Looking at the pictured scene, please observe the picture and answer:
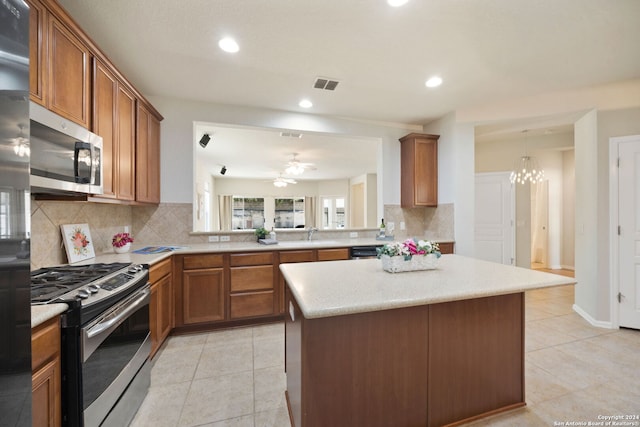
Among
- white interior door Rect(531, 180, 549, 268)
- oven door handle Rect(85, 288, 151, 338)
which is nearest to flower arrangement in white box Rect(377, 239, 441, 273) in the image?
oven door handle Rect(85, 288, 151, 338)

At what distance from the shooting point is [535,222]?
6.30 meters

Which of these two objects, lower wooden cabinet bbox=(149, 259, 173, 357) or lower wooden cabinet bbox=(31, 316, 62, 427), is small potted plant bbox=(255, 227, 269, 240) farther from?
lower wooden cabinet bbox=(31, 316, 62, 427)

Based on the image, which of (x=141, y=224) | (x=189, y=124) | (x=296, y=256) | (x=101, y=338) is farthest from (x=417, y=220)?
(x=101, y=338)

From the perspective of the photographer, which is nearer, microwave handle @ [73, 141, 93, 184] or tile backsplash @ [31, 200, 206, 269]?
microwave handle @ [73, 141, 93, 184]

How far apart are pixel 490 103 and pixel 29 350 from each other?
4464 mm

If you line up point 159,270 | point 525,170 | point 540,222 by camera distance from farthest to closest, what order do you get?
point 540,222
point 525,170
point 159,270

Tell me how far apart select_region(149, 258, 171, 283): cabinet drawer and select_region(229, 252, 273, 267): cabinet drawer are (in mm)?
604

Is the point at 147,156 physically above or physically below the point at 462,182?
above

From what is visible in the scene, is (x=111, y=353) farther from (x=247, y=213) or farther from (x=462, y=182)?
(x=247, y=213)

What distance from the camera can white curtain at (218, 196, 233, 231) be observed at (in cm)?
909

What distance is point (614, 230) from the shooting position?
2.90 meters

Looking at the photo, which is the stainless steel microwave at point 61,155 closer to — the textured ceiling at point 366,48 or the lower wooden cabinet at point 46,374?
the lower wooden cabinet at point 46,374

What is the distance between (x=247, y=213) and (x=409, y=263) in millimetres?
8483

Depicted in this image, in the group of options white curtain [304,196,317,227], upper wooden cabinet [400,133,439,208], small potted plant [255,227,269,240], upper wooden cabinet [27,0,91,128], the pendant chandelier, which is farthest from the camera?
white curtain [304,196,317,227]
